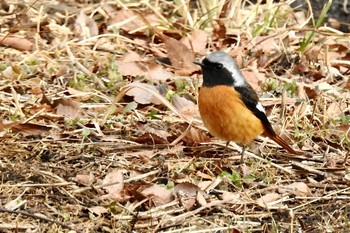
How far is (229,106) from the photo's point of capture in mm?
6250

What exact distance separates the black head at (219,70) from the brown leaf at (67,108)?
1020 millimetres

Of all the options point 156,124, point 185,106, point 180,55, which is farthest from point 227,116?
point 180,55

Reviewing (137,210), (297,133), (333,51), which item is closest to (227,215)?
(137,210)

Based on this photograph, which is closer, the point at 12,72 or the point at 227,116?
the point at 227,116

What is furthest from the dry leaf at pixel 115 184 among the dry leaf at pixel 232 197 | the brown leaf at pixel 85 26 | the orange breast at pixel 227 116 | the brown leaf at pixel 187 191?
the brown leaf at pixel 85 26

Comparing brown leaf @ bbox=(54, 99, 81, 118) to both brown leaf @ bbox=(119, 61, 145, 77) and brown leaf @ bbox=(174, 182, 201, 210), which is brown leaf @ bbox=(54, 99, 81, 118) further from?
brown leaf @ bbox=(174, 182, 201, 210)

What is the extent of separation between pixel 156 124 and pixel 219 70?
666 millimetres

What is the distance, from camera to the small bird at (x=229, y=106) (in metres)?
6.20

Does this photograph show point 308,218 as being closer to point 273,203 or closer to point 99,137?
point 273,203

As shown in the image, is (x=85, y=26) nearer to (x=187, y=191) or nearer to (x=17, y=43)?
(x=17, y=43)

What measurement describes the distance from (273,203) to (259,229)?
0.38 meters

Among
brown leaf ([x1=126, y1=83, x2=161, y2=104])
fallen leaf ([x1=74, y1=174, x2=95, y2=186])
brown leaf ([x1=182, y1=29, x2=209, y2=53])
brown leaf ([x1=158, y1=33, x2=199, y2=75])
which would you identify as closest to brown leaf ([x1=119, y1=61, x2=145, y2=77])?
brown leaf ([x1=158, y1=33, x2=199, y2=75])

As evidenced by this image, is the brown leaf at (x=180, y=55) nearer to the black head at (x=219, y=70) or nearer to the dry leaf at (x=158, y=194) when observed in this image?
the black head at (x=219, y=70)

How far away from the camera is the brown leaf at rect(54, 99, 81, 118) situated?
6.52 meters
